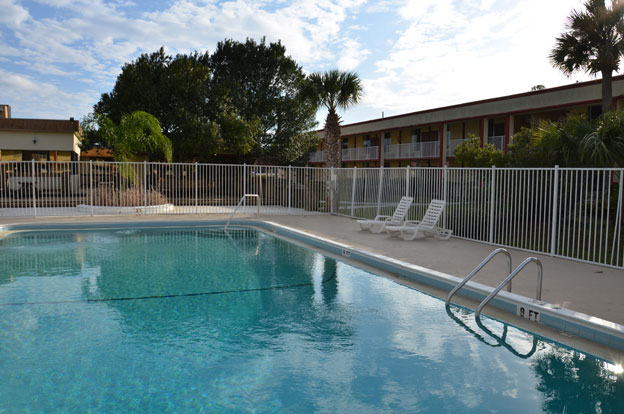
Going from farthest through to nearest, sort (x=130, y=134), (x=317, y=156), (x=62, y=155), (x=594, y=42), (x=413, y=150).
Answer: (x=317, y=156)
(x=413, y=150)
(x=62, y=155)
(x=130, y=134)
(x=594, y=42)

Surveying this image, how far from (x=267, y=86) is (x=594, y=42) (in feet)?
67.8

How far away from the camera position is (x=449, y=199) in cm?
1298

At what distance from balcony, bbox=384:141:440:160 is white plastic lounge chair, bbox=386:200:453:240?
19.5 meters

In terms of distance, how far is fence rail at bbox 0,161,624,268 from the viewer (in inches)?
391

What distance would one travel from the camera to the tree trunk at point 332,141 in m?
22.0

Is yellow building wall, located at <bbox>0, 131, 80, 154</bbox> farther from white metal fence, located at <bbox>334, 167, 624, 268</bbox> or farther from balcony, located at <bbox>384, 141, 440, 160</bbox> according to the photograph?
balcony, located at <bbox>384, 141, 440, 160</bbox>

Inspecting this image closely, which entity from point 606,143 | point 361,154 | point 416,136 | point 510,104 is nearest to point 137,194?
point 606,143

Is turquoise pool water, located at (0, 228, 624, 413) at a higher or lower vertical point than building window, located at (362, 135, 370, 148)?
lower

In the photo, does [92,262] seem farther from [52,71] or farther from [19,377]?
[52,71]

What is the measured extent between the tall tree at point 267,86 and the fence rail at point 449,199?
6620 mm

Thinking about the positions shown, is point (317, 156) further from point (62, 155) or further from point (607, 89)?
point (607, 89)

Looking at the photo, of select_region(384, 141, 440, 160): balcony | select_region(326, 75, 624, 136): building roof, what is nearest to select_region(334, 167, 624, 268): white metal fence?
select_region(326, 75, 624, 136): building roof

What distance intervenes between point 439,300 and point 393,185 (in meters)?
8.57

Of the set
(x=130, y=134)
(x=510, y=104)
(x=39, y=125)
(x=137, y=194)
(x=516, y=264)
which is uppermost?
(x=510, y=104)
